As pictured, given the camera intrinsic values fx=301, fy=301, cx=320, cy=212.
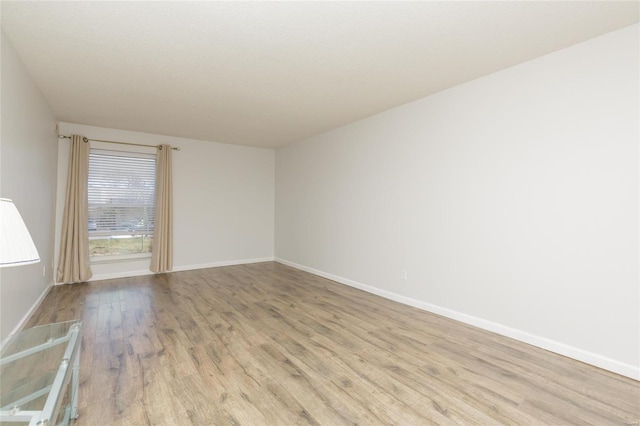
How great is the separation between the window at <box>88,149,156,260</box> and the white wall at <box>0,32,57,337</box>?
79 centimetres

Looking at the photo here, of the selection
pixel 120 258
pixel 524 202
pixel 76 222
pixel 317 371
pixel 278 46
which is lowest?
pixel 317 371

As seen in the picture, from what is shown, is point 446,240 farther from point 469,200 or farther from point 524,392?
point 524,392

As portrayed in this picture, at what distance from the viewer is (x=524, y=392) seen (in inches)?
77.2

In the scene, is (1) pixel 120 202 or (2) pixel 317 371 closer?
(2) pixel 317 371

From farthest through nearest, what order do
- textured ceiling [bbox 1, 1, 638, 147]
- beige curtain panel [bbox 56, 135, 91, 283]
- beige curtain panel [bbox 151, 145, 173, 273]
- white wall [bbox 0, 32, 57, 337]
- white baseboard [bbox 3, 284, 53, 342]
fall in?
A: beige curtain panel [bbox 151, 145, 173, 273] → beige curtain panel [bbox 56, 135, 91, 283] → white baseboard [bbox 3, 284, 53, 342] → white wall [bbox 0, 32, 57, 337] → textured ceiling [bbox 1, 1, 638, 147]

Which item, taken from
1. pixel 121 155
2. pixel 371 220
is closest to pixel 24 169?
pixel 121 155

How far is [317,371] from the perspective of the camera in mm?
2209

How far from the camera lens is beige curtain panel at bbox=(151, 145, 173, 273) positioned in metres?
5.37

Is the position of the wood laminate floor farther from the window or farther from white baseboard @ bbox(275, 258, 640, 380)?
the window

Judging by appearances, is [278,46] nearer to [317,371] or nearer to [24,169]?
[317,371]

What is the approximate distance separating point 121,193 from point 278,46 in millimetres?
4332

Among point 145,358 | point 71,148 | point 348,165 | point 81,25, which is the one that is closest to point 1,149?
point 81,25

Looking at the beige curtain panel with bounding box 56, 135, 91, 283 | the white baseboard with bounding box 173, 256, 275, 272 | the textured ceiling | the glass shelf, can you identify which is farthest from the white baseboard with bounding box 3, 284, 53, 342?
the textured ceiling

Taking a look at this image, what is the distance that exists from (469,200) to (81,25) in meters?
3.65
